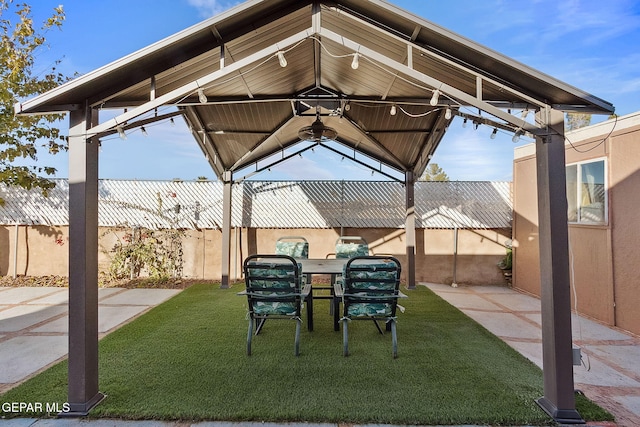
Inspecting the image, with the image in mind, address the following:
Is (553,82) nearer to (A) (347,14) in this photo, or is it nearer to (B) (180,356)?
(A) (347,14)

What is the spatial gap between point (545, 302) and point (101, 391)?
3.74 meters

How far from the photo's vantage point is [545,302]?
2.73 m

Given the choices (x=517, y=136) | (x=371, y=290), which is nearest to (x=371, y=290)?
(x=371, y=290)

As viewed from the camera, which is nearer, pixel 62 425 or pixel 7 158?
pixel 62 425

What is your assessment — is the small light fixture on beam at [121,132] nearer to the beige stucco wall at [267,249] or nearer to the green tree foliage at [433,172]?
the beige stucco wall at [267,249]

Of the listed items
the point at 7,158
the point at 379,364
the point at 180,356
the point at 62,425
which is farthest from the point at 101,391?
the point at 7,158

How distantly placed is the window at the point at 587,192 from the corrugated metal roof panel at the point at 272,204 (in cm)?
232

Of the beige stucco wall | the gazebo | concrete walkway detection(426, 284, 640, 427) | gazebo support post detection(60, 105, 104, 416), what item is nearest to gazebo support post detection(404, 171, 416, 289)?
the beige stucco wall

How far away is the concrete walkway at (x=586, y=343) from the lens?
9.49 ft

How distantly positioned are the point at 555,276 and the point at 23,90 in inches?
330

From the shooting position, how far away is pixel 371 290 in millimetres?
3715

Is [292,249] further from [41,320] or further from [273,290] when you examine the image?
[41,320]

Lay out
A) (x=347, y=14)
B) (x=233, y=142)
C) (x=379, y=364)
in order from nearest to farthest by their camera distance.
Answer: (x=347, y=14)
(x=379, y=364)
(x=233, y=142)

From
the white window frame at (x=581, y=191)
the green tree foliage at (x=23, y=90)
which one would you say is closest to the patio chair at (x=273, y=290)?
the white window frame at (x=581, y=191)
